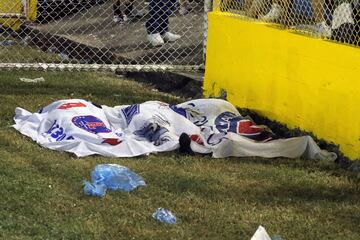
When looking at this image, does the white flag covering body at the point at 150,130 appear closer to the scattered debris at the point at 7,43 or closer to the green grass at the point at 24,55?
the green grass at the point at 24,55

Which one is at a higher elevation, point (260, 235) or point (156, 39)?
point (260, 235)

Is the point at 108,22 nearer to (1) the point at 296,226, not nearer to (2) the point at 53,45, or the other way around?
(2) the point at 53,45

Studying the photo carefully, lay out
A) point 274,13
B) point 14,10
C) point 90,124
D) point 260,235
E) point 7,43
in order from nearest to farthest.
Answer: point 260,235 → point 90,124 → point 274,13 → point 7,43 → point 14,10

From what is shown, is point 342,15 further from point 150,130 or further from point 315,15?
point 150,130

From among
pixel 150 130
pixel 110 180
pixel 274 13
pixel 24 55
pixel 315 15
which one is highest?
pixel 315 15

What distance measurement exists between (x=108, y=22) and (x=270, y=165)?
25.9 feet

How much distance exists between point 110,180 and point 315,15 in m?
2.57

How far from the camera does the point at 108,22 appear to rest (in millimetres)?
12781

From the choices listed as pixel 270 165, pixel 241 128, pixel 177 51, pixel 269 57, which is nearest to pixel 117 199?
pixel 270 165

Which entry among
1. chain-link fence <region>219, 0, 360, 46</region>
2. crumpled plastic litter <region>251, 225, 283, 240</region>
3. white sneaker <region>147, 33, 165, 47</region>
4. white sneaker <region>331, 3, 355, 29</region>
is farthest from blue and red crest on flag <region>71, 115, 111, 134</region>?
white sneaker <region>147, 33, 165, 47</region>

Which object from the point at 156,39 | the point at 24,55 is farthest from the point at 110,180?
the point at 24,55

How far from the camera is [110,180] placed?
4.73 metres

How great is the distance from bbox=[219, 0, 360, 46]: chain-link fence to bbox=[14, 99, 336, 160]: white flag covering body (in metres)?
0.93

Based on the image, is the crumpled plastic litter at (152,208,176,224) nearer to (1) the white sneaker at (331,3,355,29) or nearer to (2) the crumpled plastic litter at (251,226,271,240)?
(2) the crumpled plastic litter at (251,226,271,240)
